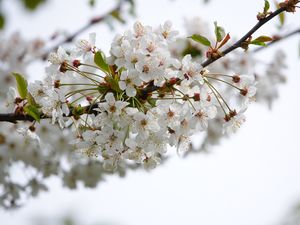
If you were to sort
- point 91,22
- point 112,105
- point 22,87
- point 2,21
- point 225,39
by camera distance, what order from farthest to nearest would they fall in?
point 91,22 < point 2,21 < point 22,87 < point 225,39 < point 112,105

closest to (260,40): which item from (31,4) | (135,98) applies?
(135,98)

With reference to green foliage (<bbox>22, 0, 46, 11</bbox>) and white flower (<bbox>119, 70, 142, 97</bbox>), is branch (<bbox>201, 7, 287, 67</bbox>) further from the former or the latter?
green foliage (<bbox>22, 0, 46, 11</bbox>)

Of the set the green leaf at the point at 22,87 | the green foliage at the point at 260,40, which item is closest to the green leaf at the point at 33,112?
the green leaf at the point at 22,87

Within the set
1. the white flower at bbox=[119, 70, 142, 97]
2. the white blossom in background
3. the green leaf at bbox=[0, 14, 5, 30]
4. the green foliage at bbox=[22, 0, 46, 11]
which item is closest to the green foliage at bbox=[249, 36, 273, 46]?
the white blossom in background

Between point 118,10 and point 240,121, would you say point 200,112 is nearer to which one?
point 240,121

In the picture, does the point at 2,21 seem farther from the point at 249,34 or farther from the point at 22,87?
the point at 249,34

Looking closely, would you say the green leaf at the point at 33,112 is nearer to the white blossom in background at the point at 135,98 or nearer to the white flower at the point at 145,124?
the white blossom in background at the point at 135,98
